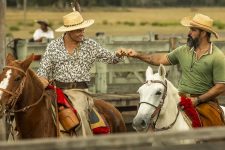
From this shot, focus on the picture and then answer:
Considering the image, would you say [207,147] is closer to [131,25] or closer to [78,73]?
[78,73]

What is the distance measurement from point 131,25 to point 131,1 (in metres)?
37.5

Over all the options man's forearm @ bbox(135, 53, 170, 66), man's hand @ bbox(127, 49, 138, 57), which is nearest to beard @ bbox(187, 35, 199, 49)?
man's forearm @ bbox(135, 53, 170, 66)

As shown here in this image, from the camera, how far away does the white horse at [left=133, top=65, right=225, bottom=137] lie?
24.1 ft

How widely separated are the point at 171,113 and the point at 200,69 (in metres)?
0.77

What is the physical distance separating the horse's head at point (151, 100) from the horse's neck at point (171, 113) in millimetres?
81

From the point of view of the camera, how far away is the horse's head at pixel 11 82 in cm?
707

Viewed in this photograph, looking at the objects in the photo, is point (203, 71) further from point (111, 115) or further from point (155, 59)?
point (111, 115)

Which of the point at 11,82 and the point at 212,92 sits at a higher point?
the point at 11,82

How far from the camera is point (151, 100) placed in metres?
7.46

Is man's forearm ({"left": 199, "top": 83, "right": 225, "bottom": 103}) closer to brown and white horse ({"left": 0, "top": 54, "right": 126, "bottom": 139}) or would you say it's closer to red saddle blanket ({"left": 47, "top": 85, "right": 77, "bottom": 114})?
red saddle blanket ({"left": 47, "top": 85, "right": 77, "bottom": 114})

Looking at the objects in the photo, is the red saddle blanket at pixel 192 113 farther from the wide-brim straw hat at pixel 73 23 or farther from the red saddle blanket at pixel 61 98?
the wide-brim straw hat at pixel 73 23

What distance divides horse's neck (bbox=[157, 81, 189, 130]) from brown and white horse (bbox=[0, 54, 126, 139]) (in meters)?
1.06

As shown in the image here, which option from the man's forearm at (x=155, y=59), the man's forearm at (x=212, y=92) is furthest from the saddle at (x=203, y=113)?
the man's forearm at (x=155, y=59)

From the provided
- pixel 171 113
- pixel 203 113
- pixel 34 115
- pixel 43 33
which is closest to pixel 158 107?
pixel 171 113
